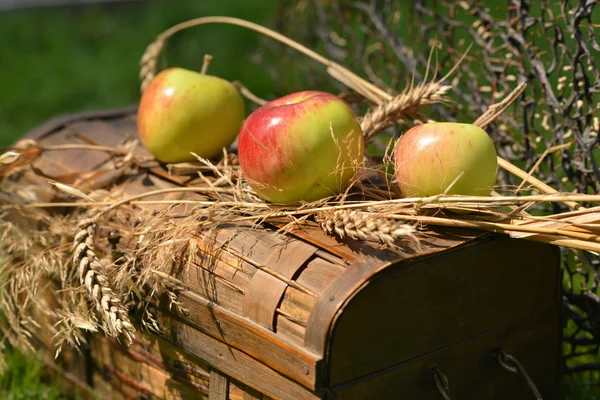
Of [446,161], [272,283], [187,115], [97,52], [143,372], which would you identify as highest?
[446,161]

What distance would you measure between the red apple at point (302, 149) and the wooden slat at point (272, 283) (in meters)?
0.12

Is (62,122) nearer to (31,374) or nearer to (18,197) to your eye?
(18,197)

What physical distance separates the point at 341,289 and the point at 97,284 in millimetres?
470

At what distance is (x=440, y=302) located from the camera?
5.01 ft

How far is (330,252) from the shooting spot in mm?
1501

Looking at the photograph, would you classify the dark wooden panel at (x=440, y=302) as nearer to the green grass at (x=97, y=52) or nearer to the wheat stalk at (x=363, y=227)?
the wheat stalk at (x=363, y=227)

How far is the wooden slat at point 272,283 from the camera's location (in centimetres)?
149

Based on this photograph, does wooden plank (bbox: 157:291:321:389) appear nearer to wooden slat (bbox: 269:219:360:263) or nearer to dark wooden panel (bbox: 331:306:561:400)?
dark wooden panel (bbox: 331:306:561:400)

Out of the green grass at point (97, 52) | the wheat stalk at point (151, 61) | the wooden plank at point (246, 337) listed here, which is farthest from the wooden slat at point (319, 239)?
the green grass at point (97, 52)

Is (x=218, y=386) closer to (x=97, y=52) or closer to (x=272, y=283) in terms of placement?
(x=272, y=283)

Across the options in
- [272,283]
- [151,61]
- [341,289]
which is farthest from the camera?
[151,61]

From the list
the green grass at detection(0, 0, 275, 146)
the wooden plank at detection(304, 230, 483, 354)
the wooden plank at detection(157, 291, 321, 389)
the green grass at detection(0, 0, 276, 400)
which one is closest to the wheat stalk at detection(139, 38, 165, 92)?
the wooden plank at detection(157, 291, 321, 389)

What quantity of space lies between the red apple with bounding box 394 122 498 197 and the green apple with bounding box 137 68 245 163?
51cm

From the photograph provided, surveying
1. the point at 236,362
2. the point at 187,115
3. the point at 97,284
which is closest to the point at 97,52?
the point at 187,115
